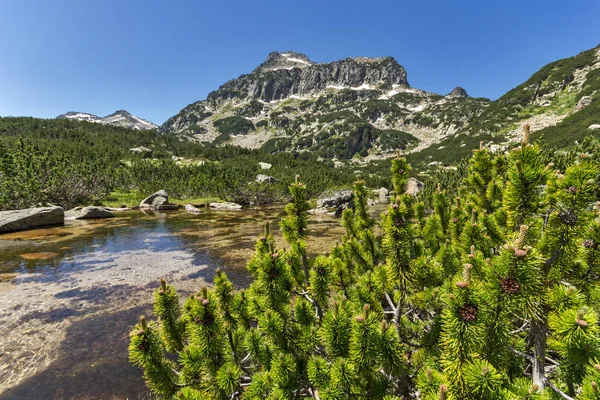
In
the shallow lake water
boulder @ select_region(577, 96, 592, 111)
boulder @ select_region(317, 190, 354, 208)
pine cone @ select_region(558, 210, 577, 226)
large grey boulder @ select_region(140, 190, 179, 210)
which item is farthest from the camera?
boulder @ select_region(577, 96, 592, 111)

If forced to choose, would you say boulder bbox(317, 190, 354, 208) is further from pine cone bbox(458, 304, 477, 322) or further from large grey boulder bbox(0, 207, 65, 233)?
pine cone bbox(458, 304, 477, 322)

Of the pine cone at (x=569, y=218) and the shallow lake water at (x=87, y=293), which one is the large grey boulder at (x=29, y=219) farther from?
the pine cone at (x=569, y=218)

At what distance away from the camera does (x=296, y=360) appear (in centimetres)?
440

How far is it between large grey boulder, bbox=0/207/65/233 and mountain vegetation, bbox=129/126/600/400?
143ft

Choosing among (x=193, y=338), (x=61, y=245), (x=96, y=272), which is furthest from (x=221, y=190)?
(x=193, y=338)

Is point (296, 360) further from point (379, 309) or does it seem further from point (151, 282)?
point (151, 282)

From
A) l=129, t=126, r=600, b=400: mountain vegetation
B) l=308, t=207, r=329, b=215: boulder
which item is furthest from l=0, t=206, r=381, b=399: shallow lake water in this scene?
l=308, t=207, r=329, b=215: boulder

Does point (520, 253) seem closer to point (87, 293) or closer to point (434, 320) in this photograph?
point (434, 320)

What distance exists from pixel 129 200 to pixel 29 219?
136 feet

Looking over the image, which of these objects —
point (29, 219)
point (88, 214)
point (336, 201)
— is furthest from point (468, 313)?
point (336, 201)

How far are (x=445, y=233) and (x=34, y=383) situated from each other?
14.1 meters

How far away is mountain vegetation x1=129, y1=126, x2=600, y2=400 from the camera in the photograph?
2.57 metres

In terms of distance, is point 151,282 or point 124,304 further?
point 151,282

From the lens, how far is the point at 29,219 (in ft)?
116
